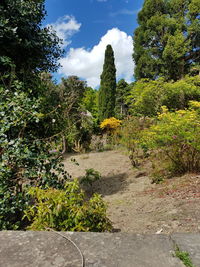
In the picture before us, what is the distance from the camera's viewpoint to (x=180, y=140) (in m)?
3.54

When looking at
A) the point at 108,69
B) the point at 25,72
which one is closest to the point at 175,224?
the point at 25,72

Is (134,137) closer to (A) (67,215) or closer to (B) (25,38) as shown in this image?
(B) (25,38)

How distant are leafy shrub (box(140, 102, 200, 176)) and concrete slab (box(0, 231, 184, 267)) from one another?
2518mm

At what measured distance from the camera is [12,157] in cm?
227

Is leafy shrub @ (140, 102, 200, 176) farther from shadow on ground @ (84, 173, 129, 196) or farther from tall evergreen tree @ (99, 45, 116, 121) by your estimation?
tall evergreen tree @ (99, 45, 116, 121)

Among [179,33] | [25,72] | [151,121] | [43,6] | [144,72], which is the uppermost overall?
[179,33]

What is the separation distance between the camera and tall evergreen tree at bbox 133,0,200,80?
479 inches

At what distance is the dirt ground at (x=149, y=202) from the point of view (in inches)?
81.6

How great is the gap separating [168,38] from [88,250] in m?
13.6

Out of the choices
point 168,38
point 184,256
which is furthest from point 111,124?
point 184,256

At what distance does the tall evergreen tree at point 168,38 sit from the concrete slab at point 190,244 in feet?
41.8

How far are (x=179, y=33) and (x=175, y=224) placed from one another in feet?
42.7

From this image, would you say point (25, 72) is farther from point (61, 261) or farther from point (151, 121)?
point (151, 121)

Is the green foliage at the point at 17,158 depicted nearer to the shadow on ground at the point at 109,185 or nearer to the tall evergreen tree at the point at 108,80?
the shadow on ground at the point at 109,185
